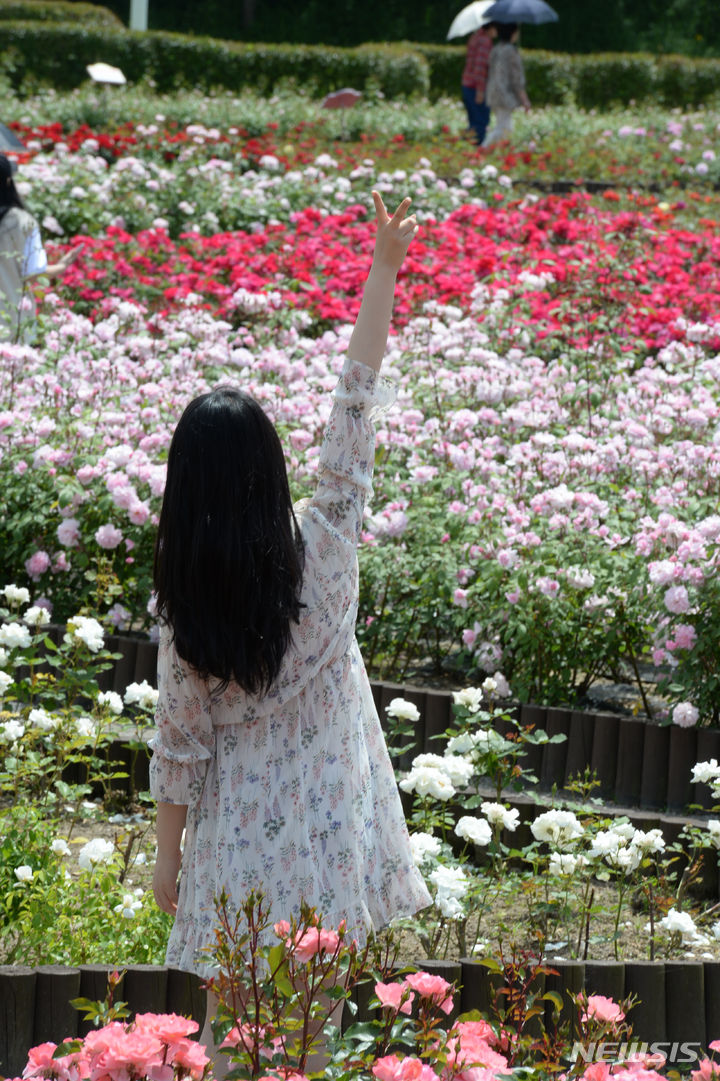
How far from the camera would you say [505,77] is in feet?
42.1

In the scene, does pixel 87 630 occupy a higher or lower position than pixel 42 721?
higher

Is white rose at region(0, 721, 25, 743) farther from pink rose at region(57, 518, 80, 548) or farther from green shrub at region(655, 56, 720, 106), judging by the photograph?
green shrub at region(655, 56, 720, 106)

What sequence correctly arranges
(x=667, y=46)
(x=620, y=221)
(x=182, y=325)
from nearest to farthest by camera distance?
(x=182, y=325), (x=620, y=221), (x=667, y=46)

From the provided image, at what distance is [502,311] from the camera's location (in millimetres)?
6438

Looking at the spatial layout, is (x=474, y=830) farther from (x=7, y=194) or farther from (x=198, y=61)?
(x=198, y=61)

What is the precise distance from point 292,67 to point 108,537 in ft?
50.0

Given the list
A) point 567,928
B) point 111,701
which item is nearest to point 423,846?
point 567,928

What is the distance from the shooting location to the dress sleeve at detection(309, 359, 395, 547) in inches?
76.4

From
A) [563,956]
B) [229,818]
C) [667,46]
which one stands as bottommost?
[563,956]

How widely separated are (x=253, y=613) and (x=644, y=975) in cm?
117

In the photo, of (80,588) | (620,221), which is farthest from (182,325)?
(620,221)

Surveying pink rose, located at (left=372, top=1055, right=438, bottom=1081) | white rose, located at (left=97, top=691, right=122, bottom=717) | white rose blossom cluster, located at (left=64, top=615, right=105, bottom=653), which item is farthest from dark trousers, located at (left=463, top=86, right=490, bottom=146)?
pink rose, located at (left=372, top=1055, right=438, bottom=1081)

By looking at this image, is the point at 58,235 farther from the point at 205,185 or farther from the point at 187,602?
the point at 187,602

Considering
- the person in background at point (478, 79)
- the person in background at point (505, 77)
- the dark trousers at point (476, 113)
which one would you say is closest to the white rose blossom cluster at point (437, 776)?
the person in background at point (505, 77)
